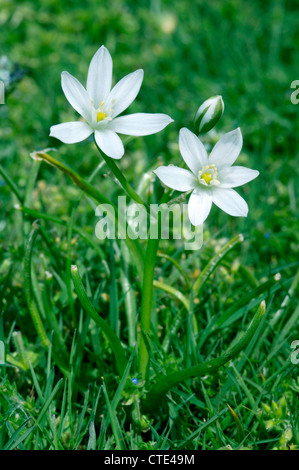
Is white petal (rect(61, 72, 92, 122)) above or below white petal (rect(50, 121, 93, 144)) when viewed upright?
above

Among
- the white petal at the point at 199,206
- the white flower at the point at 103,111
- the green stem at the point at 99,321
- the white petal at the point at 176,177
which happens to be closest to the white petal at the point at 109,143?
the white flower at the point at 103,111

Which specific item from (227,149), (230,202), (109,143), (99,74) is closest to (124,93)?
(99,74)

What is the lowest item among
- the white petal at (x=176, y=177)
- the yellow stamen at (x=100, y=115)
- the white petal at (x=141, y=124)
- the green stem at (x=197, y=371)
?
the green stem at (x=197, y=371)

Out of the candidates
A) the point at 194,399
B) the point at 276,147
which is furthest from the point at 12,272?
the point at 276,147

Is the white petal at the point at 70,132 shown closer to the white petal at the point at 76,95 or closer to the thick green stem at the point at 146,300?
the white petal at the point at 76,95

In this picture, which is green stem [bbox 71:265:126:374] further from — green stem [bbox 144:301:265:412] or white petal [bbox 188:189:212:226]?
white petal [bbox 188:189:212:226]

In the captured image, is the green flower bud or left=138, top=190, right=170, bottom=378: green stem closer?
the green flower bud

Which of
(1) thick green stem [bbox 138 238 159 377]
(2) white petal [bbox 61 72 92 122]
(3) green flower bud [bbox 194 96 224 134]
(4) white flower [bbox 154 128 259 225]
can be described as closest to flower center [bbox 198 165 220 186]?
(4) white flower [bbox 154 128 259 225]
